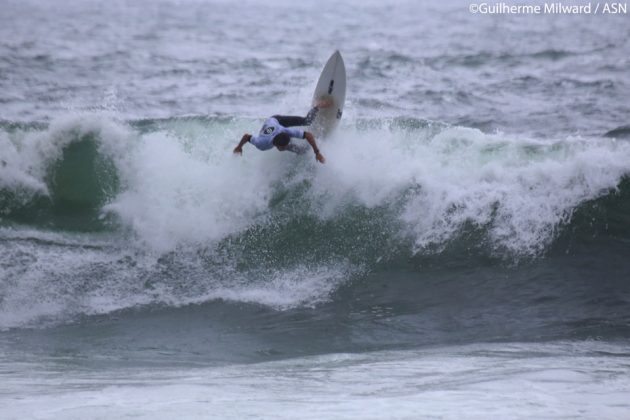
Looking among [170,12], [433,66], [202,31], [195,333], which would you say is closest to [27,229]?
[195,333]

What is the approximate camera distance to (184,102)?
49.9 ft

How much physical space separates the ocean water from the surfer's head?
3.09 feet

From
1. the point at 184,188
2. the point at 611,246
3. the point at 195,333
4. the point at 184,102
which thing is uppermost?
the point at 184,102

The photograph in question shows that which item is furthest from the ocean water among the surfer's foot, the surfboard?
the surfer's foot

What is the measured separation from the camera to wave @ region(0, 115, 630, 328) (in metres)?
8.57

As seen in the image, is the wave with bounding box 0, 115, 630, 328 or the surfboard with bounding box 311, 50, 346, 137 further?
the surfboard with bounding box 311, 50, 346, 137

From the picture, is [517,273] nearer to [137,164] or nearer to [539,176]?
[539,176]

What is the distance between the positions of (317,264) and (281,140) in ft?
5.07

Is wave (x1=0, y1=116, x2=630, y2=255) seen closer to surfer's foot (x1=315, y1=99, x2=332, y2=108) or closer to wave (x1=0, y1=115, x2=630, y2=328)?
wave (x1=0, y1=115, x2=630, y2=328)

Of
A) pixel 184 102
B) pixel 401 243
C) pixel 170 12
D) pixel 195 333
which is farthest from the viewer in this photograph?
pixel 170 12

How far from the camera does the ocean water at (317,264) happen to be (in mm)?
5156

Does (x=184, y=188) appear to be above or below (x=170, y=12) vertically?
below

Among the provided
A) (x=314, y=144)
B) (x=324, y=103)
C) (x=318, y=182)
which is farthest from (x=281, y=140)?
(x=324, y=103)

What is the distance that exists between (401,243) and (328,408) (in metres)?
4.73
